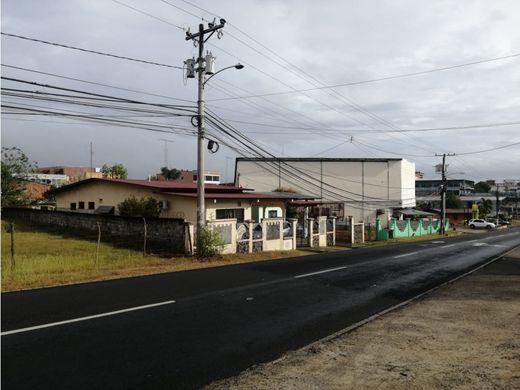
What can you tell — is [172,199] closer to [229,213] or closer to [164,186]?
[164,186]

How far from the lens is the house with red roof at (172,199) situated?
1097 inches

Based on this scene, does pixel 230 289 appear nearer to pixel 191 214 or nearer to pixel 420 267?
pixel 420 267

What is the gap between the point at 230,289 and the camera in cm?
1224

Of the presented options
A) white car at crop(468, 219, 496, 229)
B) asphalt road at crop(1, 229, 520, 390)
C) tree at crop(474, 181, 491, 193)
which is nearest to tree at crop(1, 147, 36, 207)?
asphalt road at crop(1, 229, 520, 390)

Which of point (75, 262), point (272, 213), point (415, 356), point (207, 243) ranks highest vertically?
point (272, 213)

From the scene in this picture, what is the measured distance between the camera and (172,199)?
28.2m

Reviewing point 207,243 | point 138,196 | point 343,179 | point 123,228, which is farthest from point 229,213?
point 343,179

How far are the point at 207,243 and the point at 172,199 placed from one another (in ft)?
27.7

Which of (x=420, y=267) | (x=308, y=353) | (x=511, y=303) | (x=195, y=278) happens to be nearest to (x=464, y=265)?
(x=420, y=267)

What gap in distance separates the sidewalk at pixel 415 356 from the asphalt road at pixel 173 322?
0.55 meters

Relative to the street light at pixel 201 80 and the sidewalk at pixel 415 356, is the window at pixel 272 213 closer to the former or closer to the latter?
the street light at pixel 201 80

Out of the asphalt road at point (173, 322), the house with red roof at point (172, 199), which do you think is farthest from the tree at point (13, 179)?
the asphalt road at point (173, 322)

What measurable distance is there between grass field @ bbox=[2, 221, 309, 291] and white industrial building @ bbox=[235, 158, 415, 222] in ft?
125

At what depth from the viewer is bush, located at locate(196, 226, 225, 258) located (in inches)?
808
